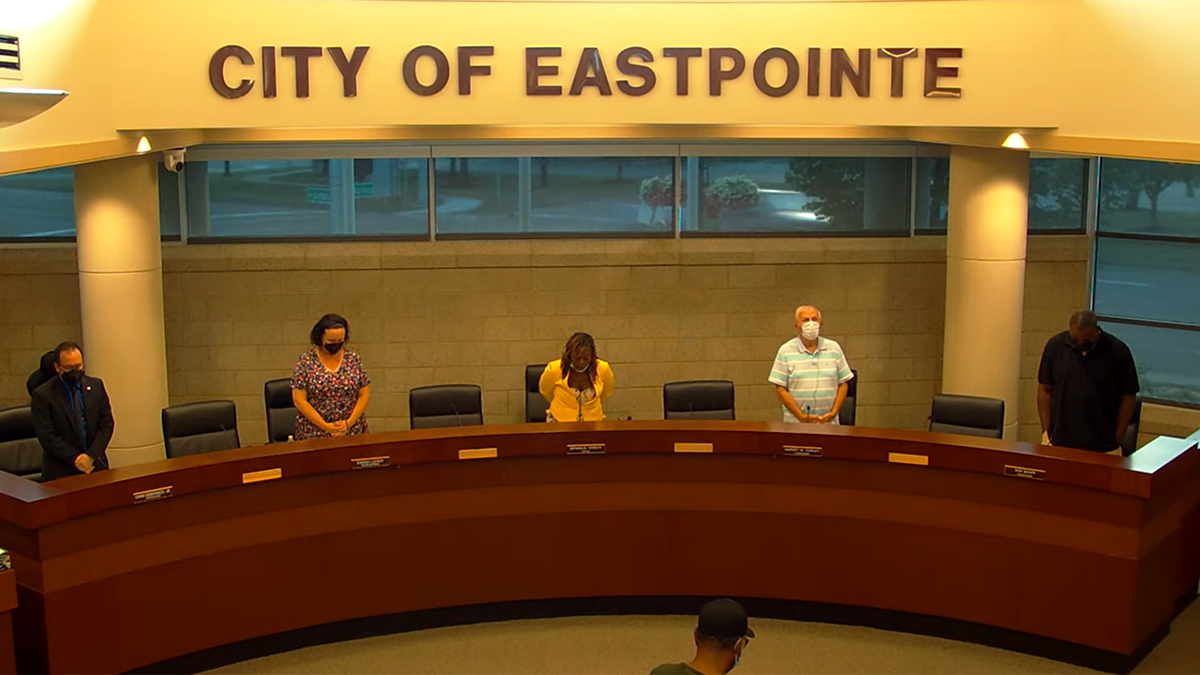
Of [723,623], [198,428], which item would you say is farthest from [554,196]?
[723,623]

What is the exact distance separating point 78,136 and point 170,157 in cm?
231

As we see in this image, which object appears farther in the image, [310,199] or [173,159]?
[310,199]

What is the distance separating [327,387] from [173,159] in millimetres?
3801

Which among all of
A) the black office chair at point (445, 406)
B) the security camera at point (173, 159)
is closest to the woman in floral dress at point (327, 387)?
the black office chair at point (445, 406)

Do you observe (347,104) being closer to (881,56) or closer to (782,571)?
(881,56)

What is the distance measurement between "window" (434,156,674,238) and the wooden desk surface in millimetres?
4503

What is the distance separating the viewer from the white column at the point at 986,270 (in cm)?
1010

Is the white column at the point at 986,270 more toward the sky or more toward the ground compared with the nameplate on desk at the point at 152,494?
more toward the sky

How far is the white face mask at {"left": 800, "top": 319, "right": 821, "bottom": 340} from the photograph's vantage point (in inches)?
325

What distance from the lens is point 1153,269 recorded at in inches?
453

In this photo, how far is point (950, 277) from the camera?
10500mm

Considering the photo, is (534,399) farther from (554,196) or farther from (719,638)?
(719,638)

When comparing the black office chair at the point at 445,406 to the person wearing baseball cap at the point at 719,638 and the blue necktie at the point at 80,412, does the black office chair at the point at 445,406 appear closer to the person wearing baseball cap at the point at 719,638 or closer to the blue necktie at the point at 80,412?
the blue necktie at the point at 80,412

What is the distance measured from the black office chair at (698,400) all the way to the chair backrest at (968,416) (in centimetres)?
137
